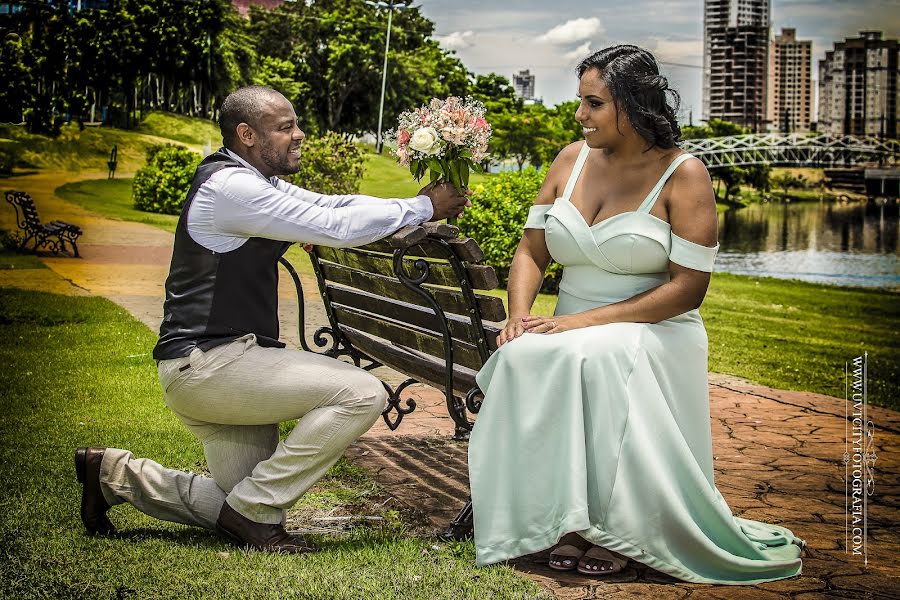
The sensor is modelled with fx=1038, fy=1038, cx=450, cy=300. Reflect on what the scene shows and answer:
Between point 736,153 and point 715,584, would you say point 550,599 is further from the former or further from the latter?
point 736,153

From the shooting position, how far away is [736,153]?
2145 centimetres

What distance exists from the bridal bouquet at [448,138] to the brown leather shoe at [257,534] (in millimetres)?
1221

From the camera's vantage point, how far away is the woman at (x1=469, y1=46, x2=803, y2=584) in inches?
113

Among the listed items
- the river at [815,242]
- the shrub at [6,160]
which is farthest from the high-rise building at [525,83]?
the river at [815,242]

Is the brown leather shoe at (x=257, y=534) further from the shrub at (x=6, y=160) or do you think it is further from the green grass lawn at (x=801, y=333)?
the shrub at (x=6, y=160)

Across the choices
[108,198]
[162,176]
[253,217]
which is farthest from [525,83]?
[253,217]

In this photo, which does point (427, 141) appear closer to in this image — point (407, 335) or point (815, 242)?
point (407, 335)

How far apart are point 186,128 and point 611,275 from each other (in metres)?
7.36

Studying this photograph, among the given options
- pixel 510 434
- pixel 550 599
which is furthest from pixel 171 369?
pixel 550 599

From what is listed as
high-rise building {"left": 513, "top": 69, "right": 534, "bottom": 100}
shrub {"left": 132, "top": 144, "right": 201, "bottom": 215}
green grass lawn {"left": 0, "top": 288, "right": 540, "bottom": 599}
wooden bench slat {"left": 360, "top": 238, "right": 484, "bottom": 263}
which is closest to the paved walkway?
green grass lawn {"left": 0, "top": 288, "right": 540, "bottom": 599}

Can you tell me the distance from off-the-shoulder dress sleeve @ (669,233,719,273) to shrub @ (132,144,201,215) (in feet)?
24.2

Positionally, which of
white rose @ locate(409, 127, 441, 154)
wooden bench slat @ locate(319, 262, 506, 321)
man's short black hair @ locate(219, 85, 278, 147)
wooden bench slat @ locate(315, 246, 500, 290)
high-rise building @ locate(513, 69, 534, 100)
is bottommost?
wooden bench slat @ locate(319, 262, 506, 321)

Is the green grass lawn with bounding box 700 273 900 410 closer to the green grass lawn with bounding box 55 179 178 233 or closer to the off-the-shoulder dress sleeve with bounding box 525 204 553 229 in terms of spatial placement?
the off-the-shoulder dress sleeve with bounding box 525 204 553 229

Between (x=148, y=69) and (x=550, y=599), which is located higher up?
(x=148, y=69)
